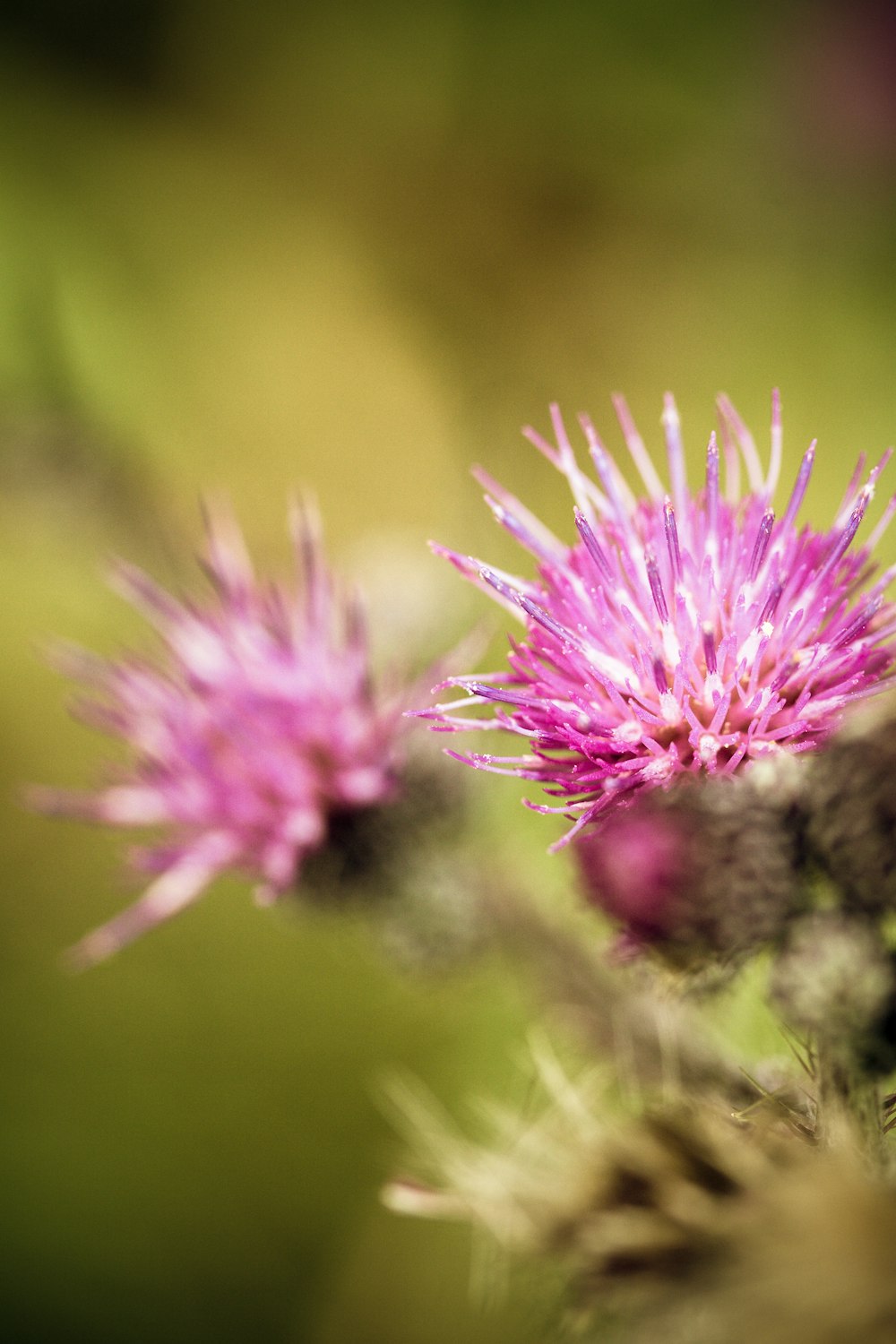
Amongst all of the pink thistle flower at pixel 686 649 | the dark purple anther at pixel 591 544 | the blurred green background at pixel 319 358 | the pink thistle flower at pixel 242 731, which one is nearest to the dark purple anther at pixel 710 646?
the pink thistle flower at pixel 686 649

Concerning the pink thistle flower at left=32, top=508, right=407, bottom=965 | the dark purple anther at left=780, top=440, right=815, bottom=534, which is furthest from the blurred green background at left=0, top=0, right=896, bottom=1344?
the dark purple anther at left=780, top=440, right=815, bottom=534

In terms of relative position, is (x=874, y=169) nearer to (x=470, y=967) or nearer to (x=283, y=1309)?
(x=470, y=967)

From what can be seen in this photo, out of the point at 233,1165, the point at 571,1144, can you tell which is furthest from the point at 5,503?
the point at 571,1144

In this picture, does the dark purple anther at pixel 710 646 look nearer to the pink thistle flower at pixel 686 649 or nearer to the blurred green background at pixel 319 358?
the pink thistle flower at pixel 686 649

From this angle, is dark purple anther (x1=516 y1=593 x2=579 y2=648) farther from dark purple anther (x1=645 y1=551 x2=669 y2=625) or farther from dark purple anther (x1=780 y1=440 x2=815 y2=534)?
dark purple anther (x1=780 y1=440 x2=815 y2=534)

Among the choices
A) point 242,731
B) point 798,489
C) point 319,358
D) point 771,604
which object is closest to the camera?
point 771,604

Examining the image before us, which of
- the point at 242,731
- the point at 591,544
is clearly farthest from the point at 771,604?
the point at 242,731

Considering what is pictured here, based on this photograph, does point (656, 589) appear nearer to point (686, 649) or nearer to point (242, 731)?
point (686, 649)
